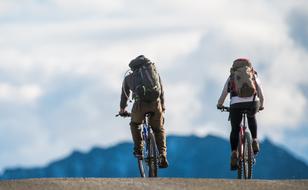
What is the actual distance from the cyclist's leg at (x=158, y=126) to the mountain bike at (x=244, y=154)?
1.43 metres

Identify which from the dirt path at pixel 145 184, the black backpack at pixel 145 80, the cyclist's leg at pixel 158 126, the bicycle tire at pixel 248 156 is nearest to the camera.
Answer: the dirt path at pixel 145 184

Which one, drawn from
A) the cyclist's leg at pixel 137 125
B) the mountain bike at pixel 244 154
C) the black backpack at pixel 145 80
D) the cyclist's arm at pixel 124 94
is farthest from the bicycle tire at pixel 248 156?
the cyclist's arm at pixel 124 94

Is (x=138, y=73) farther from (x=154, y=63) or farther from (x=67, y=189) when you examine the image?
(x=67, y=189)

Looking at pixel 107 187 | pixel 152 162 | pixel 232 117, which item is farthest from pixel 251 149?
pixel 107 187

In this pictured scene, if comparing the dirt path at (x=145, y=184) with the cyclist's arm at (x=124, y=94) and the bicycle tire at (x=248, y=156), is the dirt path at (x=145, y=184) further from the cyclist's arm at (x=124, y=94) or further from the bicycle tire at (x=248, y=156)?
the cyclist's arm at (x=124, y=94)

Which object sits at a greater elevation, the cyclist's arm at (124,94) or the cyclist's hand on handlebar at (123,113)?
the cyclist's arm at (124,94)

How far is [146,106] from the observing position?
19.3m

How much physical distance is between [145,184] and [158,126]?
4177 mm

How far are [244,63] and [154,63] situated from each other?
5.54 feet

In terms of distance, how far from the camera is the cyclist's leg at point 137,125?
19422 mm

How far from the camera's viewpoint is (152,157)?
19.5 meters

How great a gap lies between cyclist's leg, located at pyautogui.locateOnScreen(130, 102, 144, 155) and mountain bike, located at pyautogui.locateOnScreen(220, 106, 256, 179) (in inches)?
74.4

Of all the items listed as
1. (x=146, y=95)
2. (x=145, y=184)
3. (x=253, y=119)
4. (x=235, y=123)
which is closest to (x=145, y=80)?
(x=146, y=95)

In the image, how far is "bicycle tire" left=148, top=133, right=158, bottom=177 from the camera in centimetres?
1939
